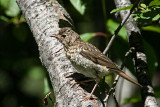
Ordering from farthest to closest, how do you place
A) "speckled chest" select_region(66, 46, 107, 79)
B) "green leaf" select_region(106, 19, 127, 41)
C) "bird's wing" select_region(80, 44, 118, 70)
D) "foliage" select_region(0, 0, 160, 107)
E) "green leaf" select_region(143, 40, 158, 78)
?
"foliage" select_region(0, 0, 160, 107) → "green leaf" select_region(106, 19, 127, 41) → "green leaf" select_region(143, 40, 158, 78) → "bird's wing" select_region(80, 44, 118, 70) → "speckled chest" select_region(66, 46, 107, 79)

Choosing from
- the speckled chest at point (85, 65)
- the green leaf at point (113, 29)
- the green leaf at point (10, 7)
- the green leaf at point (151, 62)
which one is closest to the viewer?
Answer: the speckled chest at point (85, 65)

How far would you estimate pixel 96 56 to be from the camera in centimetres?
349

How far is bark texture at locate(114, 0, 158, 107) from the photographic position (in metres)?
2.80

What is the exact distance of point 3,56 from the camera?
545cm

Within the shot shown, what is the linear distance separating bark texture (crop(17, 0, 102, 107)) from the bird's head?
6 cm

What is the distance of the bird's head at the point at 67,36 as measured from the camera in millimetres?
3416

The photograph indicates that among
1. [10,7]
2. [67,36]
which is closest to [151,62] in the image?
[67,36]

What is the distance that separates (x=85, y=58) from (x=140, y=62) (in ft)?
2.26

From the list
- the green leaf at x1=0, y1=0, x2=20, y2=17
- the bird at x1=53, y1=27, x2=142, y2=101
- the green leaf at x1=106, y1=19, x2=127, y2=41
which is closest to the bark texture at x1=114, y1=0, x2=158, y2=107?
the bird at x1=53, y1=27, x2=142, y2=101

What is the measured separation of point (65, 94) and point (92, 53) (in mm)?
920

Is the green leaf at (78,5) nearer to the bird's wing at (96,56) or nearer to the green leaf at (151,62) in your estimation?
the bird's wing at (96,56)

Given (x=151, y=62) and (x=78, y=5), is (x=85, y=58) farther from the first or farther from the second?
(x=151, y=62)

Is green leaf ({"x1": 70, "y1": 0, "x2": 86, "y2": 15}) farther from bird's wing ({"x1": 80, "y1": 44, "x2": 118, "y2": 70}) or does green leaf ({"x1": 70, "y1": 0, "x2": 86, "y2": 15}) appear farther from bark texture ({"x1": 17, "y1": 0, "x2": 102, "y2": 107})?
bird's wing ({"x1": 80, "y1": 44, "x2": 118, "y2": 70})

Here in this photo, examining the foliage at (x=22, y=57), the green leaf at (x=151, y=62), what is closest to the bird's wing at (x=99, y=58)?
the green leaf at (x=151, y=62)
